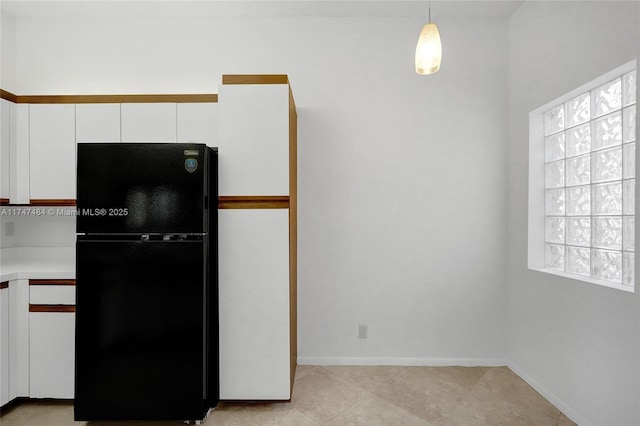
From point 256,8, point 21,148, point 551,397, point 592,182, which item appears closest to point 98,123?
point 21,148

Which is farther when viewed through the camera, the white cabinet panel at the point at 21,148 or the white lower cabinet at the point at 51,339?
the white cabinet panel at the point at 21,148

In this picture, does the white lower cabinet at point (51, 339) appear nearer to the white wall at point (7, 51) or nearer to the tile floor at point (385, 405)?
the tile floor at point (385, 405)

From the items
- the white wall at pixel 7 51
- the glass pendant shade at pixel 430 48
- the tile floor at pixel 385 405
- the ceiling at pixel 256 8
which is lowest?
the tile floor at pixel 385 405

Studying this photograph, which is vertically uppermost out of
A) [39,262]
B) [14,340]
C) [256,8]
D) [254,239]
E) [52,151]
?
[256,8]

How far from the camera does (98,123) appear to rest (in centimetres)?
268

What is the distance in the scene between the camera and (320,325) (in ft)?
9.98

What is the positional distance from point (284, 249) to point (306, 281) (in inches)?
31.8

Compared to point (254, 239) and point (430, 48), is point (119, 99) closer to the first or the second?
point (254, 239)

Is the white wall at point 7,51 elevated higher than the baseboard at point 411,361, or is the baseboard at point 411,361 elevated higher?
the white wall at point 7,51

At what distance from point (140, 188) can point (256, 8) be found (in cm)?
184

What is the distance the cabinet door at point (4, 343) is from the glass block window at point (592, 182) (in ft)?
12.6

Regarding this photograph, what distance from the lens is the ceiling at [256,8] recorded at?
282 cm

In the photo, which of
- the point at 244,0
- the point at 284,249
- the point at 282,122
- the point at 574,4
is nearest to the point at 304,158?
the point at 282,122

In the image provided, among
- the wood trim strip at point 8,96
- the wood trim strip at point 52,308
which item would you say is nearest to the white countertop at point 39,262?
the wood trim strip at point 52,308
